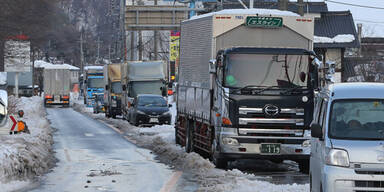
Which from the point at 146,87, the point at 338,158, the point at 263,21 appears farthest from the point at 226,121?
the point at 146,87

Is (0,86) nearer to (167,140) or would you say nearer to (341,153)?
(167,140)

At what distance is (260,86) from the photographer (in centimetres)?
1875

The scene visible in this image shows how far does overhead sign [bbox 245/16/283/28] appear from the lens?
1989cm

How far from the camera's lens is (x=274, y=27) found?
20.0 metres

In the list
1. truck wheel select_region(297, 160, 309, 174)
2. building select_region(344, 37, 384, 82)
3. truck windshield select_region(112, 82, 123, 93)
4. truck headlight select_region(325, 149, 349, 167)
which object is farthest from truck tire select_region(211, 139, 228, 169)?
building select_region(344, 37, 384, 82)

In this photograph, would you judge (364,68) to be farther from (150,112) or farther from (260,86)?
(260,86)

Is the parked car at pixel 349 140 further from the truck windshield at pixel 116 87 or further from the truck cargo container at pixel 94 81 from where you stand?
the truck cargo container at pixel 94 81

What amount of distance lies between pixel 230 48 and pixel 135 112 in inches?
928

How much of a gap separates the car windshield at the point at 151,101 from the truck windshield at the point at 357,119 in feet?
98.7

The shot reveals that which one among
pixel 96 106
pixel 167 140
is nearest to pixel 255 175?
pixel 167 140

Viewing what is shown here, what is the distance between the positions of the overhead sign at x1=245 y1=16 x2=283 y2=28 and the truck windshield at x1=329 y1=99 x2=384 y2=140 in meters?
7.79

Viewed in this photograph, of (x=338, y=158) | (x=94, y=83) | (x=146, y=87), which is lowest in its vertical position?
(x=94, y=83)

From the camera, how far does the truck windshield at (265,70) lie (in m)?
18.8

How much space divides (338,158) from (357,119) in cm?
100
